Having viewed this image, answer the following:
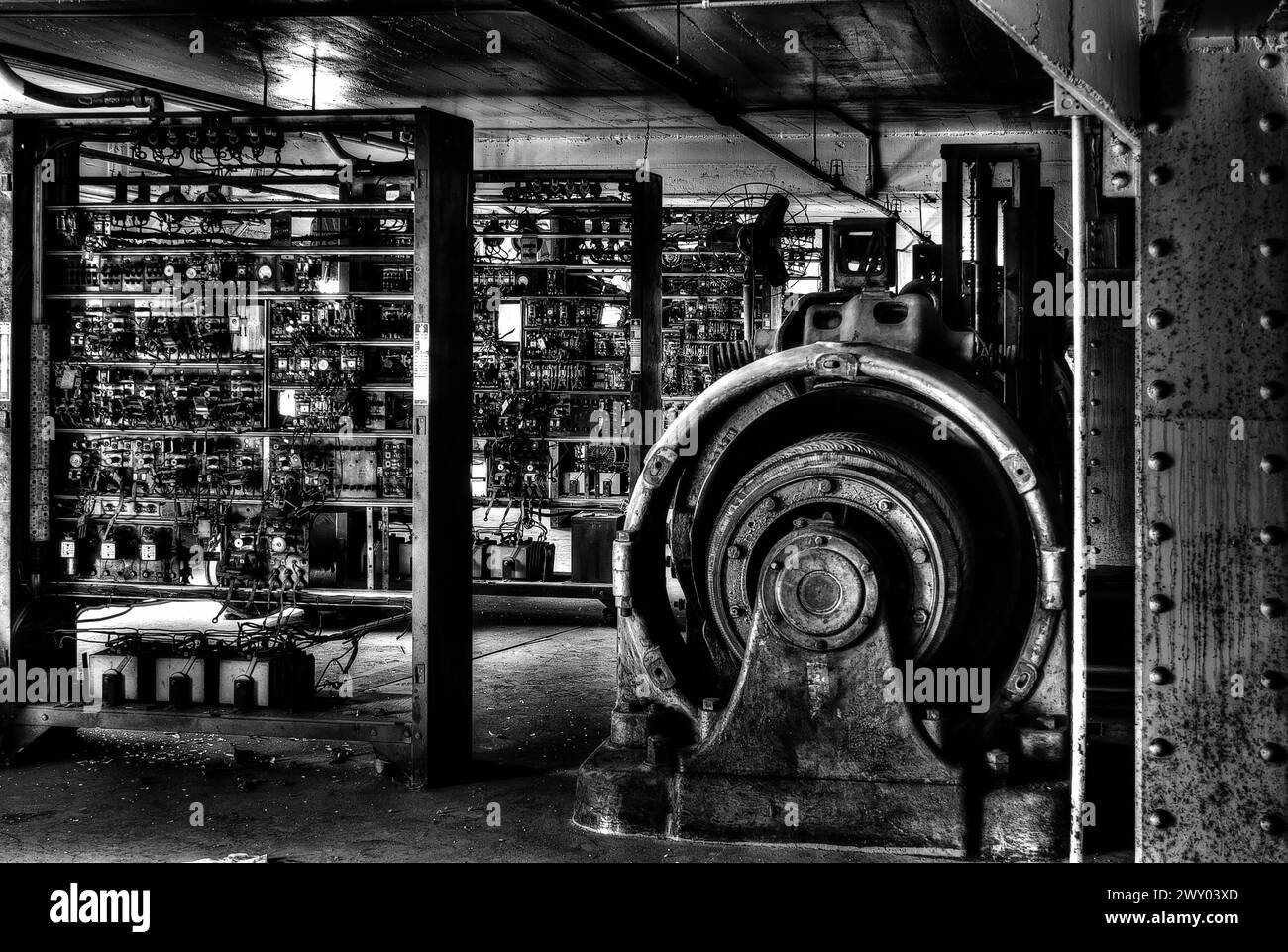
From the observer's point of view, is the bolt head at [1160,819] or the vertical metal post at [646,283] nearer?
the bolt head at [1160,819]

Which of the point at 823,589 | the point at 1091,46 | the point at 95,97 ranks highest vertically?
the point at 95,97

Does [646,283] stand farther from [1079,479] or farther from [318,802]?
[1079,479]

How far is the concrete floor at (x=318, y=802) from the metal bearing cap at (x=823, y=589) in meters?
0.83

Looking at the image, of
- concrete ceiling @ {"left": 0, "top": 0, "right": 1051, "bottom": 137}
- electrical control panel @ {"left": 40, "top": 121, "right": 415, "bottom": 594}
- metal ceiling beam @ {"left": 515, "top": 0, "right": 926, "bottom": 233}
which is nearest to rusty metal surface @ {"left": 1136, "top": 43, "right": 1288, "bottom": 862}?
electrical control panel @ {"left": 40, "top": 121, "right": 415, "bottom": 594}

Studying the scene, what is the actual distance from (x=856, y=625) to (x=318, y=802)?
2.52 m

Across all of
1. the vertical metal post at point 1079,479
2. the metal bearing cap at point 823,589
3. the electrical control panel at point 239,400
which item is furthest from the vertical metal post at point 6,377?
the vertical metal post at point 1079,479

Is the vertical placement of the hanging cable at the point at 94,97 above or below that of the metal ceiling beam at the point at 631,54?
below

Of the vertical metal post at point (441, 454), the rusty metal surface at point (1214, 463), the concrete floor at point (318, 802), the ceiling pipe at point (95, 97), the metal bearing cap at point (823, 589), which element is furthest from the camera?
the ceiling pipe at point (95, 97)

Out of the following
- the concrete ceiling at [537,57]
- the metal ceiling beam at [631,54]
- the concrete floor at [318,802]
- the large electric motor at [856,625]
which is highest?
the concrete ceiling at [537,57]

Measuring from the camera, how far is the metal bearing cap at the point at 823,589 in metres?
4.21

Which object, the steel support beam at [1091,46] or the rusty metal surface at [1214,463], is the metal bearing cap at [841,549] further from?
the steel support beam at [1091,46]

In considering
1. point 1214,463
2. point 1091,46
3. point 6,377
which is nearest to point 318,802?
point 6,377

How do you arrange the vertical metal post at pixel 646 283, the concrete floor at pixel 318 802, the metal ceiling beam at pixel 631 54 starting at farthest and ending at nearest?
the vertical metal post at pixel 646 283 → the metal ceiling beam at pixel 631 54 → the concrete floor at pixel 318 802

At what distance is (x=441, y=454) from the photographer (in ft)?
17.7
